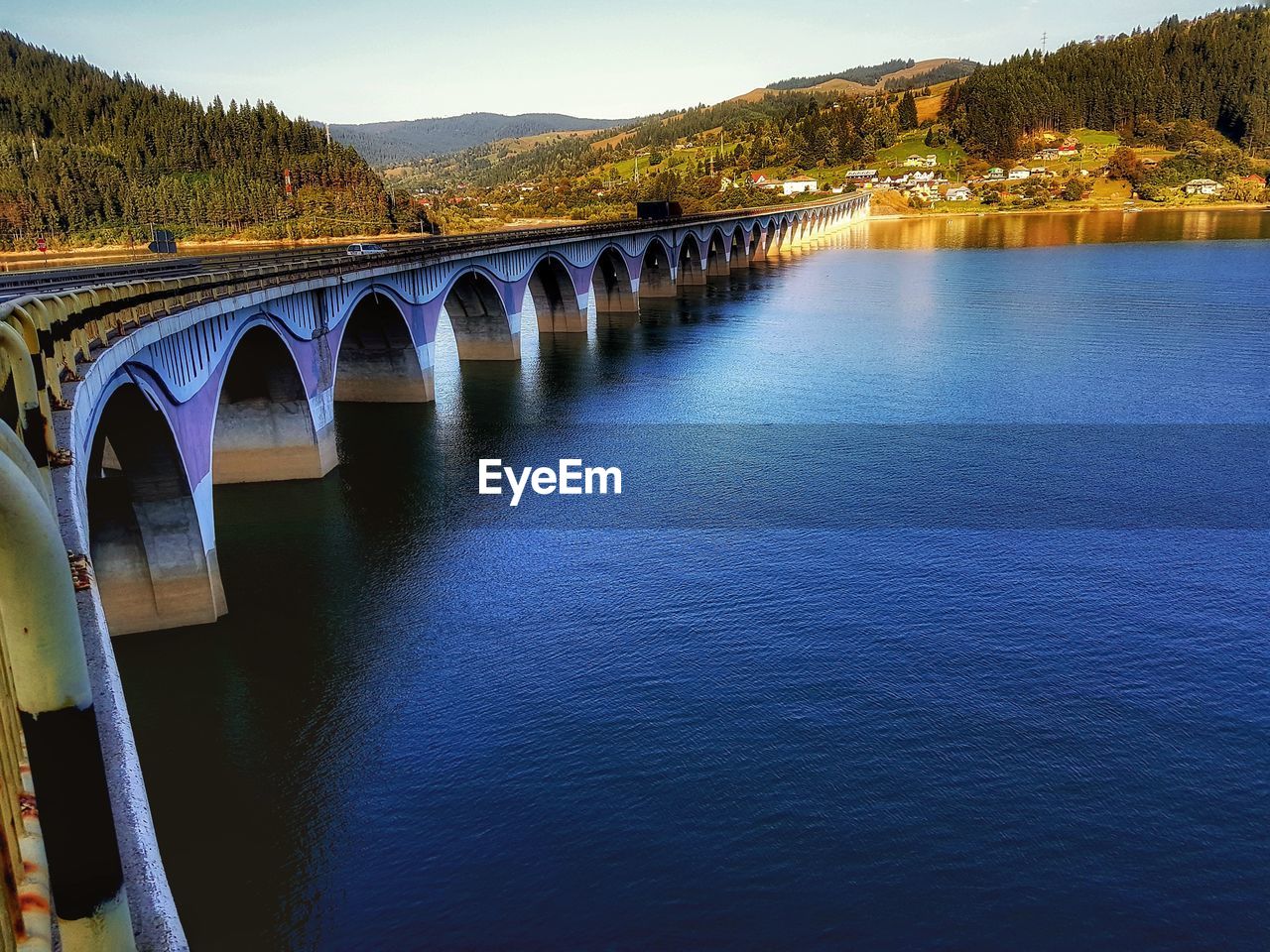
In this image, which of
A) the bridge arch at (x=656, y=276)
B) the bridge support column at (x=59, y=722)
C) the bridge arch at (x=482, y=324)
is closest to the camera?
the bridge support column at (x=59, y=722)

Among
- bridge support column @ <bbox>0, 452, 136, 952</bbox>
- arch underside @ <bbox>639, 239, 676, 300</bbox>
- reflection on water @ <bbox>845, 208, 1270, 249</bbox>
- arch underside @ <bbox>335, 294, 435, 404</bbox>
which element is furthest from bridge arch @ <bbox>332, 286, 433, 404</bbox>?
reflection on water @ <bbox>845, 208, 1270, 249</bbox>

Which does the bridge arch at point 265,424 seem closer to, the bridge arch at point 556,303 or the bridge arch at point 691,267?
the bridge arch at point 556,303

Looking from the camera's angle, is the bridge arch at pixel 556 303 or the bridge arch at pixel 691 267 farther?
the bridge arch at pixel 691 267

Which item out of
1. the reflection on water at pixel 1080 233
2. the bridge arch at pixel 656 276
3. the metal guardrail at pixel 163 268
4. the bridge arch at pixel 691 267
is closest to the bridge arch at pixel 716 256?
the bridge arch at pixel 691 267

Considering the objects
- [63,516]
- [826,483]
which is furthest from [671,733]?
[826,483]

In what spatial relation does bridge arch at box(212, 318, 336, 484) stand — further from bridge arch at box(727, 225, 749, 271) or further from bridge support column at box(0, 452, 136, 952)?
bridge arch at box(727, 225, 749, 271)

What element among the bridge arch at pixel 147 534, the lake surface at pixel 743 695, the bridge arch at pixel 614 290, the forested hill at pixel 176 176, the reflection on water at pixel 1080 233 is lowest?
the lake surface at pixel 743 695
